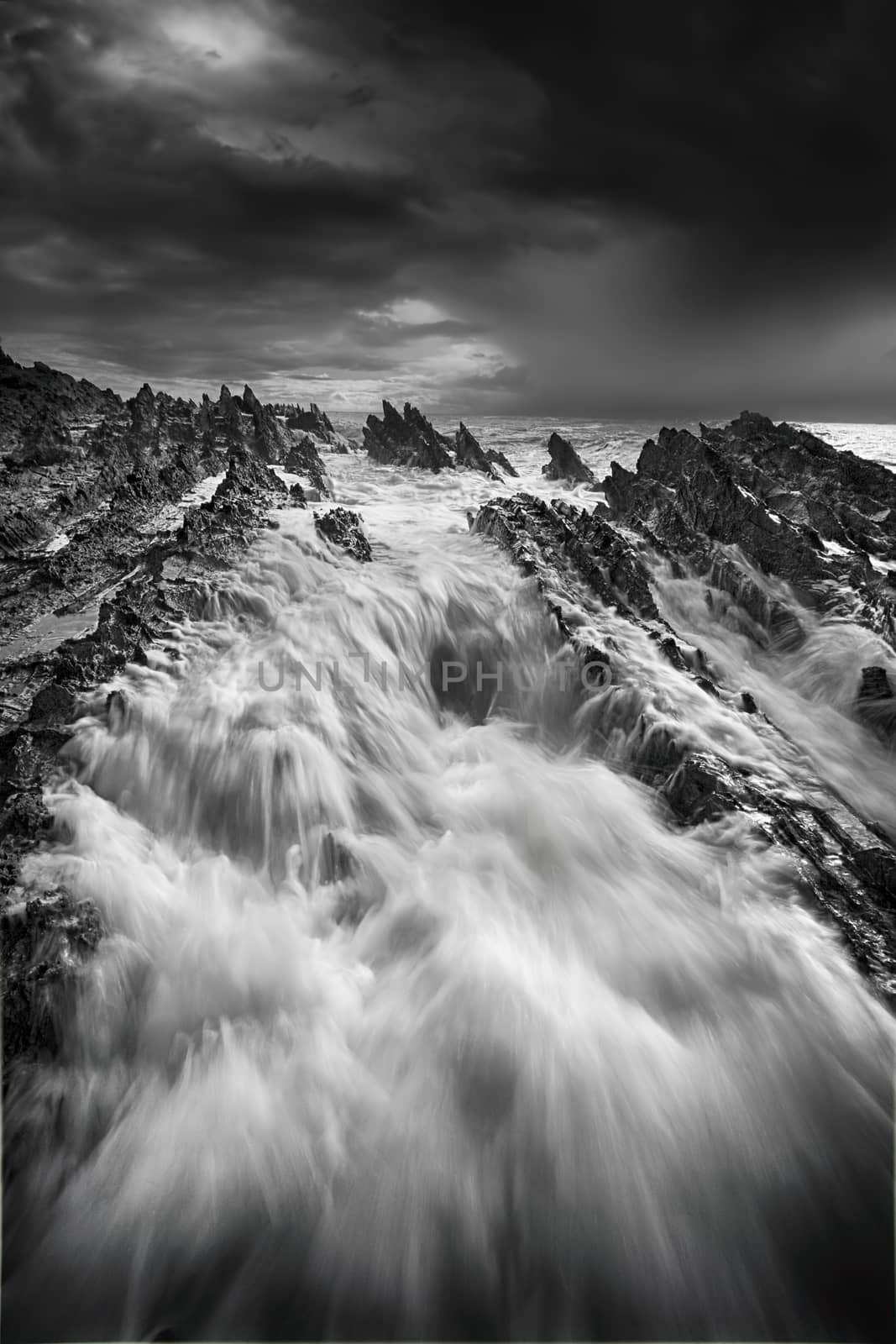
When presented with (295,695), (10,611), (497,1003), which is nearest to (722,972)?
(497,1003)

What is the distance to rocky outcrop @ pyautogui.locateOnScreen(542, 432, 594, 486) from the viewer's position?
28484 mm

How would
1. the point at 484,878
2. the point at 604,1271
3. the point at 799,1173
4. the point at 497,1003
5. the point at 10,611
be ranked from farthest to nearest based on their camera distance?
the point at 10,611 < the point at 484,878 < the point at 497,1003 < the point at 799,1173 < the point at 604,1271

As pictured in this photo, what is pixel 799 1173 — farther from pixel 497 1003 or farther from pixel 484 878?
pixel 484 878

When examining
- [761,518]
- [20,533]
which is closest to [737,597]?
[761,518]

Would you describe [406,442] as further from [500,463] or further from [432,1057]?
[432,1057]

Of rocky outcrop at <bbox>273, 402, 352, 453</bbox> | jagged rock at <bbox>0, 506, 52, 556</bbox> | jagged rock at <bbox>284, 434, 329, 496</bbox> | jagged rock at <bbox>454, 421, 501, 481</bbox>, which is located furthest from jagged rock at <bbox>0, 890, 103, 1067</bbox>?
rocky outcrop at <bbox>273, 402, 352, 453</bbox>

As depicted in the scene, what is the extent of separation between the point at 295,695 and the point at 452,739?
8.23ft

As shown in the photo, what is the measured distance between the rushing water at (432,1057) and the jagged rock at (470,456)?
2140cm

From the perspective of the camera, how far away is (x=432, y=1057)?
462 centimetres

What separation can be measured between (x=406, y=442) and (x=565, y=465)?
8.59m

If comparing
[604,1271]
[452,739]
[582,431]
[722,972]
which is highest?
[582,431]

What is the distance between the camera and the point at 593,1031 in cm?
476

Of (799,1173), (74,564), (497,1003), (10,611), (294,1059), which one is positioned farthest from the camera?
(74,564)

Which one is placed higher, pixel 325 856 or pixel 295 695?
pixel 295 695
